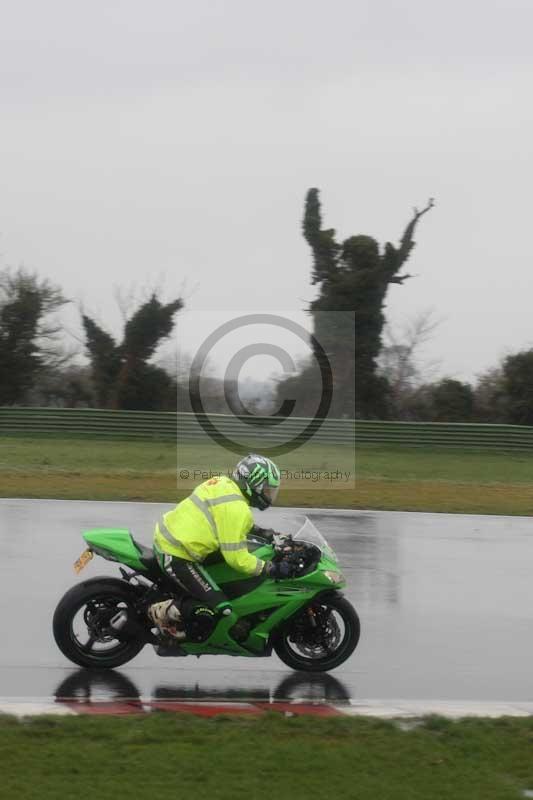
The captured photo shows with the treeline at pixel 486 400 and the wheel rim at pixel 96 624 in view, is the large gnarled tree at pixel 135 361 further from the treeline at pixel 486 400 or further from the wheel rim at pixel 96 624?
the wheel rim at pixel 96 624

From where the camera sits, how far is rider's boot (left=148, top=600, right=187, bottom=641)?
8039 mm

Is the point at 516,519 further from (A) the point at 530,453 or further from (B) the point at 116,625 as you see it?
(A) the point at 530,453

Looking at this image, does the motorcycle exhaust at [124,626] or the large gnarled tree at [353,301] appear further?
the large gnarled tree at [353,301]

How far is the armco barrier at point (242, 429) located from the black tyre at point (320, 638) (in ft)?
77.7

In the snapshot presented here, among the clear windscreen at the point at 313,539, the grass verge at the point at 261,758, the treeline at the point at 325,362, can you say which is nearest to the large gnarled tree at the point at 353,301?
the treeline at the point at 325,362

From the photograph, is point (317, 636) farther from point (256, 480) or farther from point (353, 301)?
point (353, 301)

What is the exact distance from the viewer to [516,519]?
63.5ft

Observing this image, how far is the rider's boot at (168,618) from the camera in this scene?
26.4 ft

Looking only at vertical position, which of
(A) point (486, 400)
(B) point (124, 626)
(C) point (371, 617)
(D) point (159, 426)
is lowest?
(C) point (371, 617)

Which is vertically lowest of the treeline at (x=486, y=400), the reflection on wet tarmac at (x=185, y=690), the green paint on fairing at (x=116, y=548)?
the reflection on wet tarmac at (x=185, y=690)

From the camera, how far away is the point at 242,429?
3231 centimetres

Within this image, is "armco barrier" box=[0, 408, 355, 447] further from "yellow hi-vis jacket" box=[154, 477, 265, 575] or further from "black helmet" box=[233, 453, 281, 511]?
"yellow hi-vis jacket" box=[154, 477, 265, 575]

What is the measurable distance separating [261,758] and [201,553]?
85.9 inches

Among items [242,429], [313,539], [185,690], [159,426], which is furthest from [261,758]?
[159,426]
